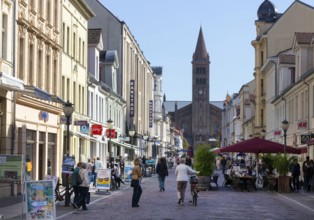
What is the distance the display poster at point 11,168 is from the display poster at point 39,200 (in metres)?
1.41

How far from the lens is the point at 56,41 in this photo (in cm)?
3781

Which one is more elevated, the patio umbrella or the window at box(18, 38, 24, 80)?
the window at box(18, 38, 24, 80)

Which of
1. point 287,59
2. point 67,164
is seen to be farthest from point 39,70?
point 287,59

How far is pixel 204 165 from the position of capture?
36.7 meters

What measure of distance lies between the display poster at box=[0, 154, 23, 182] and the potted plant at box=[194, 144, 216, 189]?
18773 millimetres

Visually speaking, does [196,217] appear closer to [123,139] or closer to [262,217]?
[262,217]

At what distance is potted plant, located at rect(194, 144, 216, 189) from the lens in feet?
120

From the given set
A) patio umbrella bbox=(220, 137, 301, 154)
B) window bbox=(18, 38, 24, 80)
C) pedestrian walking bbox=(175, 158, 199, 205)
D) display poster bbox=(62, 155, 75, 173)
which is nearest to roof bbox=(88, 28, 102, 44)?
patio umbrella bbox=(220, 137, 301, 154)

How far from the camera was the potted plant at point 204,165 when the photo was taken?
120 feet

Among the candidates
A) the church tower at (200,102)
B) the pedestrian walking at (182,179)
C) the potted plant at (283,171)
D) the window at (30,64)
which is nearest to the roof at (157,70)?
the church tower at (200,102)

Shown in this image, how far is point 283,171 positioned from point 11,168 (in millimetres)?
19586

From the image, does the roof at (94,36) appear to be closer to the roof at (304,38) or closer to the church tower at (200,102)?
the roof at (304,38)

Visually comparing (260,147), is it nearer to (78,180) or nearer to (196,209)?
(196,209)

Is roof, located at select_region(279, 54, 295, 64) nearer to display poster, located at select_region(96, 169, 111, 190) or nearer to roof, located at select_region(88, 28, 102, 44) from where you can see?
roof, located at select_region(88, 28, 102, 44)
